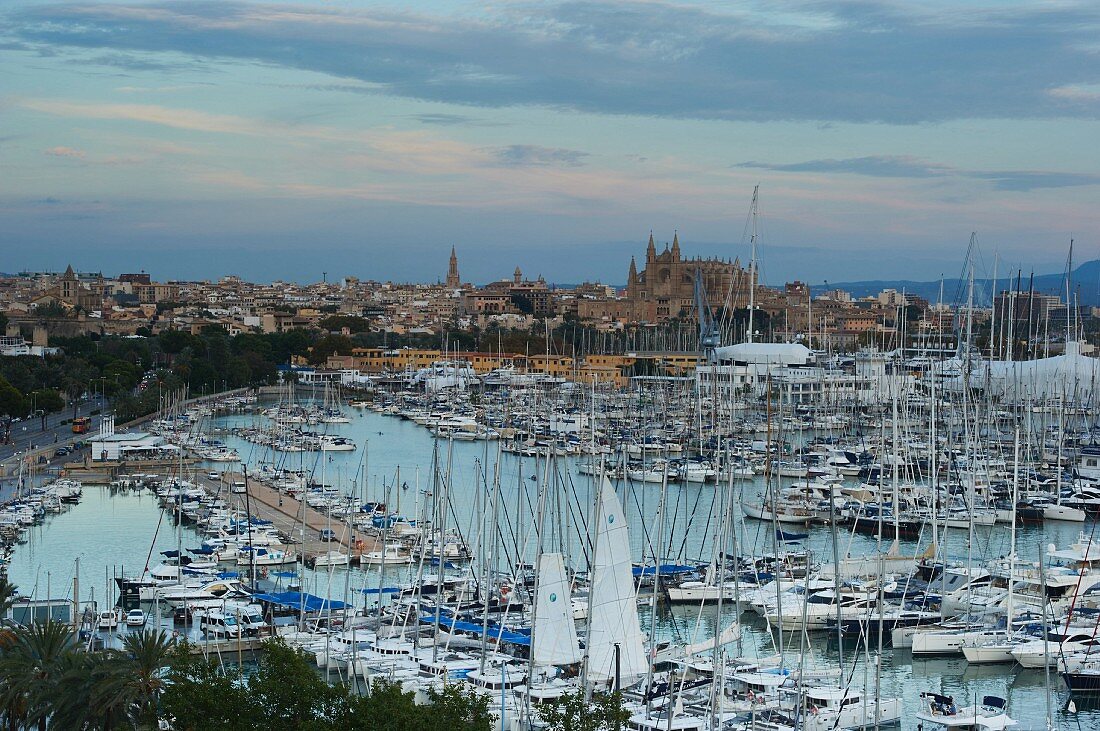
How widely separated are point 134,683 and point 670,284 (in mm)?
76209

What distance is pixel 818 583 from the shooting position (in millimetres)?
15695

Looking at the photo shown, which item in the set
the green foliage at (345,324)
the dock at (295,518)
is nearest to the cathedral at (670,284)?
the green foliage at (345,324)

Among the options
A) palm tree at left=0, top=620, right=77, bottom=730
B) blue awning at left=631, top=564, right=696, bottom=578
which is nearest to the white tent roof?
blue awning at left=631, top=564, right=696, bottom=578

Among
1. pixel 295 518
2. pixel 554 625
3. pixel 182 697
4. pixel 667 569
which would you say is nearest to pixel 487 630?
pixel 554 625

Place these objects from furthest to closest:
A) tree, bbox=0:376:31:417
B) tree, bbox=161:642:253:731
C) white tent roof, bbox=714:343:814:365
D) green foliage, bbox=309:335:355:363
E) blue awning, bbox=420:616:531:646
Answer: green foliage, bbox=309:335:355:363 < white tent roof, bbox=714:343:814:365 < tree, bbox=0:376:31:417 < blue awning, bbox=420:616:531:646 < tree, bbox=161:642:253:731

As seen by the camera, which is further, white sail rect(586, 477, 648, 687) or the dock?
the dock

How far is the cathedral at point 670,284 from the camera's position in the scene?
81000 mm

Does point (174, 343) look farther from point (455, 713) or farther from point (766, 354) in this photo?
point (455, 713)

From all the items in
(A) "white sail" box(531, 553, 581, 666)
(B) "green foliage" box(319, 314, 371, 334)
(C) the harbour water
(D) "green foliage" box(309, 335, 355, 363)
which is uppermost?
(B) "green foliage" box(319, 314, 371, 334)

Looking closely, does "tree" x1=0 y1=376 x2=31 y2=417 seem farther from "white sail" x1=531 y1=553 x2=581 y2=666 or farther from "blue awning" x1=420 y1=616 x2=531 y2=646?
"white sail" x1=531 y1=553 x2=581 y2=666

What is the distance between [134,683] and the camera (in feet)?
28.7

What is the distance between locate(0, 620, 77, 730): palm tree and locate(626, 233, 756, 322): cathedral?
71172 mm

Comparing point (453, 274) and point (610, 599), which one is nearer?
point (610, 599)

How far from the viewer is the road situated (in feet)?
94.8
